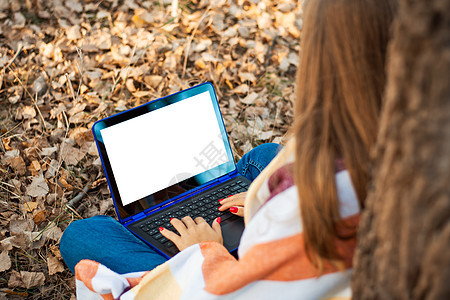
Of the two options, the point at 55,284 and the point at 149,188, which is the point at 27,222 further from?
the point at 149,188

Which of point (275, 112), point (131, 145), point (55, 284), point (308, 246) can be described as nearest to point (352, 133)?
point (308, 246)

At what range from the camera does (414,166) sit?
65 centimetres

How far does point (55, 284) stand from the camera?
181 centimetres

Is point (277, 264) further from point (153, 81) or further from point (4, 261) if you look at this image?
point (153, 81)

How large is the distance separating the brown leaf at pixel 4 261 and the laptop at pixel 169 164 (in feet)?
2.03

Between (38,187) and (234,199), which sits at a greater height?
(38,187)

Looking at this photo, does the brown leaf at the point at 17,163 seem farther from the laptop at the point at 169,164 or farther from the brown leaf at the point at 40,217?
the laptop at the point at 169,164

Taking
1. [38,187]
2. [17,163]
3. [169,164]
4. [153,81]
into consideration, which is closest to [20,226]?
[38,187]

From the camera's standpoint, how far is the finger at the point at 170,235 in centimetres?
144

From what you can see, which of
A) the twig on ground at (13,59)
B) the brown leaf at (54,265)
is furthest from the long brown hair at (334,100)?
the twig on ground at (13,59)

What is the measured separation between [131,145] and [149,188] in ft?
0.58

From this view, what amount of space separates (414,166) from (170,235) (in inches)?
38.8

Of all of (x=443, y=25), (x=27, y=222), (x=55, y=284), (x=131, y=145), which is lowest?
(x=55, y=284)

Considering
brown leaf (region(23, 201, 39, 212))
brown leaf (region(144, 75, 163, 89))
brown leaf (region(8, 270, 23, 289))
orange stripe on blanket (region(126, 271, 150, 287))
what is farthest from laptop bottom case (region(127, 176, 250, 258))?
brown leaf (region(144, 75, 163, 89))
